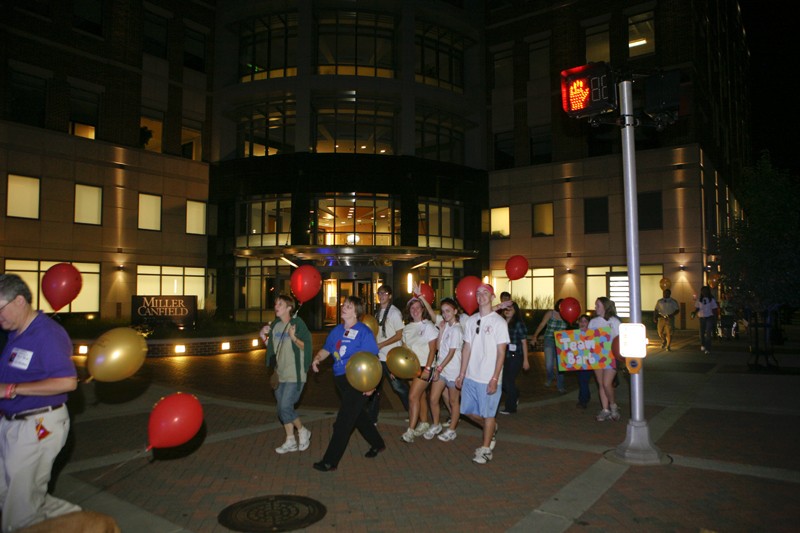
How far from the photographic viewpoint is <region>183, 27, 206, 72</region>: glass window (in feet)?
102

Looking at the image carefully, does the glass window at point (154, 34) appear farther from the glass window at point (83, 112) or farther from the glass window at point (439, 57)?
the glass window at point (439, 57)

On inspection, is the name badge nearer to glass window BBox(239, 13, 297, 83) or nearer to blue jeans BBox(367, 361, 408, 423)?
blue jeans BBox(367, 361, 408, 423)

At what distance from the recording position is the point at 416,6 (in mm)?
30734

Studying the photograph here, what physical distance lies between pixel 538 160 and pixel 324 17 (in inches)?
566

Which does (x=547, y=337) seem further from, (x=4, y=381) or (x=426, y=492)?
(x=4, y=381)

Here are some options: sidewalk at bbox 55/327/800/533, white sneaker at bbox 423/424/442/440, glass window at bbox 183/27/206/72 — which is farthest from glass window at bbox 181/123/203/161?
white sneaker at bbox 423/424/442/440

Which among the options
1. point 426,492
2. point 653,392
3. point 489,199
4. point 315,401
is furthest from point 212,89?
point 426,492

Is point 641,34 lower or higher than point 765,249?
higher

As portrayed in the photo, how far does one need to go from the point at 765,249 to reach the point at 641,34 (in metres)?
16.6

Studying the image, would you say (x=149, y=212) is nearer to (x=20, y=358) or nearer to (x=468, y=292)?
(x=468, y=292)

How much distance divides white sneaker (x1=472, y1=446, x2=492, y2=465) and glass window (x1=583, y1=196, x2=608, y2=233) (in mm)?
25780

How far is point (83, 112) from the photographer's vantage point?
27.1 metres

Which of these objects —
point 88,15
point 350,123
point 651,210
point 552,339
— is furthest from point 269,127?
point 552,339

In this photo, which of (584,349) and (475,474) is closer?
(475,474)
